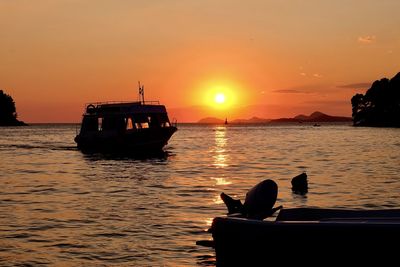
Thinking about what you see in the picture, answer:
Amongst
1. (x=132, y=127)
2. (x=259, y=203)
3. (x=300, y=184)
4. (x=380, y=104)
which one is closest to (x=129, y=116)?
(x=132, y=127)

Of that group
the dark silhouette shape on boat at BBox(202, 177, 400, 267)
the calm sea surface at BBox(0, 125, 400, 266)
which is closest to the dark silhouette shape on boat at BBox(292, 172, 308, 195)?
the calm sea surface at BBox(0, 125, 400, 266)

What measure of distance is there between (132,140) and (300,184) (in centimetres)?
3545

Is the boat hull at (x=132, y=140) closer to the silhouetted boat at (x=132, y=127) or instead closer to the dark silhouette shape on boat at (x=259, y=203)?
the silhouetted boat at (x=132, y=127)

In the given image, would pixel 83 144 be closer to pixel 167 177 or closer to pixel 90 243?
pixel 167 177

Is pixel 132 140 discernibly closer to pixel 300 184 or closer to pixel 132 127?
pixel 132 127

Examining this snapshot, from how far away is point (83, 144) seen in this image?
212 ft

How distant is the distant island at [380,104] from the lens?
6225 inches

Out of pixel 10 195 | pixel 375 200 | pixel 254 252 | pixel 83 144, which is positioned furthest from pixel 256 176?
pixel 83 144

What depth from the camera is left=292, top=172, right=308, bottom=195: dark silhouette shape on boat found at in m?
25.7

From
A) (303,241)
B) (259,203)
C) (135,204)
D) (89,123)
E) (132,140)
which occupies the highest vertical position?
(89,123)

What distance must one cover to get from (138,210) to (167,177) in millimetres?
15283

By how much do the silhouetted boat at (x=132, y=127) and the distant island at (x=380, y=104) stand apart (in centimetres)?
11328

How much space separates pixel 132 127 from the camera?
196ft

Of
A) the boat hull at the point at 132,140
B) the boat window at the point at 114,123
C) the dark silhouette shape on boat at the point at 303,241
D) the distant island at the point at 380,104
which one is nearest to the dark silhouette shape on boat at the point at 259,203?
the dark silhouette shape on boat at the point at 303,241
